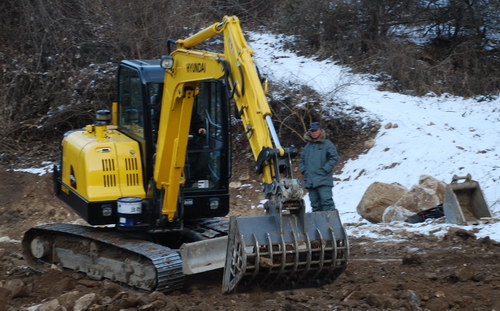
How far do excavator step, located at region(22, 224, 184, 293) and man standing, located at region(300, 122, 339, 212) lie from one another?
2.72 meters

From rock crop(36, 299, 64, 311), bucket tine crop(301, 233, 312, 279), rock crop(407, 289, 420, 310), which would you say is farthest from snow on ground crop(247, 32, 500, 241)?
rock crop(36, 299, 64, 311)

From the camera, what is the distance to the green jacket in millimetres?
9336

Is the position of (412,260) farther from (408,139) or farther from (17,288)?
(408,139)

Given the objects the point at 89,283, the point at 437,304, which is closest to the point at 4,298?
the point at 89,283

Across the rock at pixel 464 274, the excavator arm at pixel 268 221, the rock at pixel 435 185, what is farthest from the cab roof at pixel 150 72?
the rock at pixel 435 185

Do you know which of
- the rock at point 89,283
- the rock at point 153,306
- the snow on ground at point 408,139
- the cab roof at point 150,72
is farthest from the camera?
the snow on ground at point 408,139

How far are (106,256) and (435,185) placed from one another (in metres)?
5.69

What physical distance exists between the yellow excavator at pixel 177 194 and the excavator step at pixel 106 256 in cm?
1

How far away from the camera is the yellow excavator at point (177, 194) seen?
5918 mm

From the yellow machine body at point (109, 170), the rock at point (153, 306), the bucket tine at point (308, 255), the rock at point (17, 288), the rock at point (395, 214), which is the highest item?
the yellow machine body at point (109, 170)

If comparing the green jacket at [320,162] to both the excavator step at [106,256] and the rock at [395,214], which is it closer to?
the rock at [395,214]

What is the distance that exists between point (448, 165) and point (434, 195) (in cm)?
167

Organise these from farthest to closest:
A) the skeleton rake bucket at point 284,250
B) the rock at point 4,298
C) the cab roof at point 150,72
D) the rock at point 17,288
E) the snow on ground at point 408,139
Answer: the snow on ground at point 408,139 → the cab roof at point 150,72 → the rock at point 17,288 → the rock at point 4,298 → the skeleton rake bucket at point 284,250

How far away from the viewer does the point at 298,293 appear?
6496 millimetres
